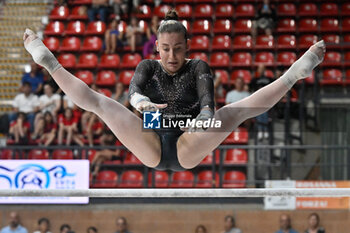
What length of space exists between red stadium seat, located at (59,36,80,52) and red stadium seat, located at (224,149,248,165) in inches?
138

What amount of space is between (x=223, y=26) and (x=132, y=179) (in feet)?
11.1

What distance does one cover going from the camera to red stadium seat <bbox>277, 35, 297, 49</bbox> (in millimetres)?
9078

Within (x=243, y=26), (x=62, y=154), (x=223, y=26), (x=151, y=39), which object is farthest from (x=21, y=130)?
(x=243, y=26)

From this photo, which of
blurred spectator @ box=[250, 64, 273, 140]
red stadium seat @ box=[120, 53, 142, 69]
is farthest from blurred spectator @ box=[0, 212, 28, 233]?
blurred spectator @ box=[250, 64, 273, 140]

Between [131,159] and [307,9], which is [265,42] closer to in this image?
[307,9]

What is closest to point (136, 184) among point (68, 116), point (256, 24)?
point (68, 116)

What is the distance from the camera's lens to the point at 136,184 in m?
7.90

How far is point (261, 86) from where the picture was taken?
7.80 m

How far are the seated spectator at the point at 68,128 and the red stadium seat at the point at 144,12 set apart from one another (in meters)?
2.39

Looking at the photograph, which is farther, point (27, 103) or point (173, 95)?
point (27, 103)

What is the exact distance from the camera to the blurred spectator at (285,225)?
7.31 m

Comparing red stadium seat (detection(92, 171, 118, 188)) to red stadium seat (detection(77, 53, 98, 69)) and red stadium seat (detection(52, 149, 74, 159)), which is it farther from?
red stadium seat (detection(77, 53, 98, 69))

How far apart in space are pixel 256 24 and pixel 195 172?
2.96m

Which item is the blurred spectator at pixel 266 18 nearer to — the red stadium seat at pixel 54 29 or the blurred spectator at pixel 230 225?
the blurred spectator at pixel 230 225
